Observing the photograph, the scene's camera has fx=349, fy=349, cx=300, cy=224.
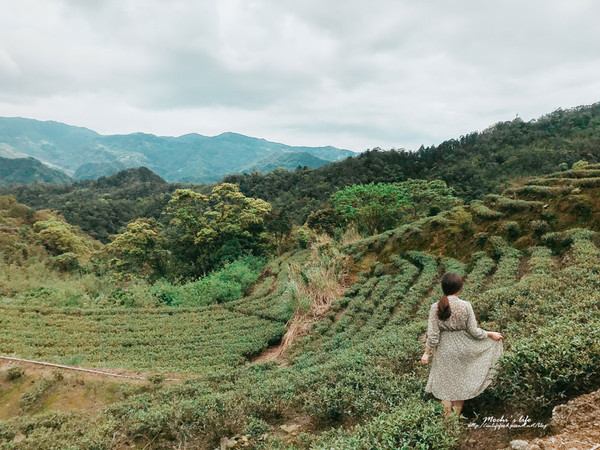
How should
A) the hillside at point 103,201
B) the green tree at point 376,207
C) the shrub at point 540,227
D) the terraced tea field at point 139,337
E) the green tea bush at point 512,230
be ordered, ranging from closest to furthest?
the terraced tea field at point 139,337
the shrub at point 540,227
the green tea bush at point 512,230
the green tree at point 376,207
the hillside at point 103,201

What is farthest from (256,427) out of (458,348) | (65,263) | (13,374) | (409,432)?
(65,263)

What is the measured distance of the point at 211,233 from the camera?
2227 cm

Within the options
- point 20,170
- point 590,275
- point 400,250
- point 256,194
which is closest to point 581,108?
point 256,194

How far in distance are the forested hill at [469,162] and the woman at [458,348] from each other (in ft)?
88.8

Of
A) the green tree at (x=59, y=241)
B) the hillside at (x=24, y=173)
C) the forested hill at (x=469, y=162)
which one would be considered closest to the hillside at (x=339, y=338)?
the green tree at (x=59, y=241)

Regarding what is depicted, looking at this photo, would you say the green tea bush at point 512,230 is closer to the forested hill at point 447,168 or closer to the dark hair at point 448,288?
the dark hair at point 448,288

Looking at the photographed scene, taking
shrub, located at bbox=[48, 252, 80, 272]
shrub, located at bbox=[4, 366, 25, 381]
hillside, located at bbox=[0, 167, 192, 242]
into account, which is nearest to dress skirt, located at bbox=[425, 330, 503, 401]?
shrub, located at bbox=[4, 366, 25, 381]

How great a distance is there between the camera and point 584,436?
A: 2.38 metres

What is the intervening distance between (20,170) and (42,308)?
163 meters

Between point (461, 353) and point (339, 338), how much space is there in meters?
5.16

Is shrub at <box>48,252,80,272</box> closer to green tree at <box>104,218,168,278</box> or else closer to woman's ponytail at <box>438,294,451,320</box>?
green tree at <box>104,218,168,278</box>

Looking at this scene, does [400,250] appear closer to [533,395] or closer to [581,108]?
[533,395]

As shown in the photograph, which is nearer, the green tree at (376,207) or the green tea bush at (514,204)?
the green tea bush at (514,204)

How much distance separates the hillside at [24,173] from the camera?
13462 cm
